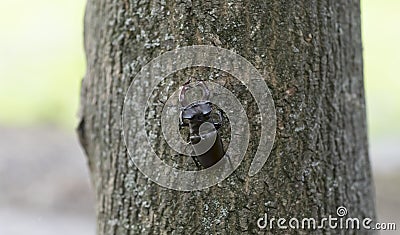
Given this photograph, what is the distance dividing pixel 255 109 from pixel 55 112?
3885 millimetres

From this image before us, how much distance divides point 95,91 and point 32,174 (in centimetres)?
308

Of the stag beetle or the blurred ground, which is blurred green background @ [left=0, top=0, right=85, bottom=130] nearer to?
the blurred ground

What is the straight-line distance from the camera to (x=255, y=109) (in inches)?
39.9

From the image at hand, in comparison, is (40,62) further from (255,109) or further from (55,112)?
(255,109)

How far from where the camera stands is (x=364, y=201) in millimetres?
1199

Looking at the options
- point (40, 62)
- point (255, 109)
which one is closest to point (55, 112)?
point (40, 62)

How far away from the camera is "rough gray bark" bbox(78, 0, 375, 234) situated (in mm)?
1018

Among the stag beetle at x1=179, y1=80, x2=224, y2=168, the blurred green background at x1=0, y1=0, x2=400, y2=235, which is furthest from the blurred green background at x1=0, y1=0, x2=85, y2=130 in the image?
the stag beetle at x1=179, y1=80, x2=224, y2=168

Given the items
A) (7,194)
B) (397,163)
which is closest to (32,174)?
(7,194)

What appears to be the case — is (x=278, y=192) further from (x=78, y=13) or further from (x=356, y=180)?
(x=78, y=13)

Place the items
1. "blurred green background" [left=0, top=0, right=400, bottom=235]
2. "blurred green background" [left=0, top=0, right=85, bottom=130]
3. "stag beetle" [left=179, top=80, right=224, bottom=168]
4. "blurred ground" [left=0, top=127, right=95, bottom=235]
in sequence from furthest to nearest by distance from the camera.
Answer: "blurred green background" [left=0, top=0, right=85, bottom=130], "blurred green background" [left=0, top=0, right=400, bottom=235], "blurred ground" [left=0, top=127, right=95, bottom=235], "stag beetle" [left=179, top=80, right=224, bottom=168]

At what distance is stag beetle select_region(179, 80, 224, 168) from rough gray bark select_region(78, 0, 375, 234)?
52mm

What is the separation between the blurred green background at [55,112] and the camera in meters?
3.72

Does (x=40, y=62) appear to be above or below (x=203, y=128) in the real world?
above
